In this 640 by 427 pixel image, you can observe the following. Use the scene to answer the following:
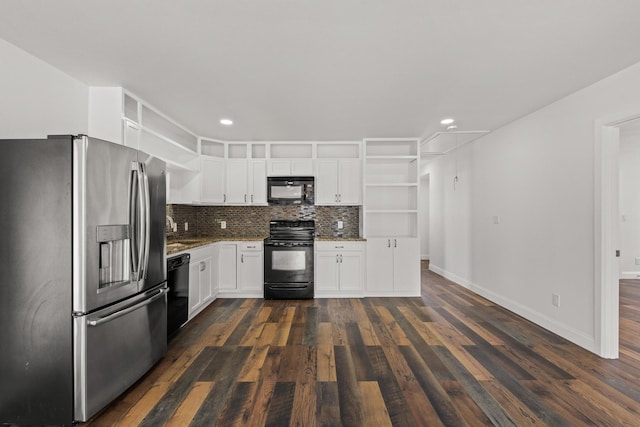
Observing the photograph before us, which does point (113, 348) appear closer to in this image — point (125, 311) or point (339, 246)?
point (125, 311)

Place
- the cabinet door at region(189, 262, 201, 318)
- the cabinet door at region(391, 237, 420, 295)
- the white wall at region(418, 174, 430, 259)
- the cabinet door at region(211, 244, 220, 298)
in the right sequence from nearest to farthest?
the cabinet door at region(189, 262, 201, 318) < the cabinet door at region(211, 244, 220, 298) < the cabinet door at region(391, 237, 420, 295) < the white wall at region(418, 174, 430, 259)

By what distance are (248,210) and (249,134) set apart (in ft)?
4.26

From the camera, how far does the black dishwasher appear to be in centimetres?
299

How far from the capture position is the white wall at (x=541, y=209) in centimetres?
281

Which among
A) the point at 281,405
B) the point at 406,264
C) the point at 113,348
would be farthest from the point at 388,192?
the point at 113,348

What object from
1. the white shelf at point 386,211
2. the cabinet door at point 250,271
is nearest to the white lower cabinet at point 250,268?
the cabinet door at point 250,271

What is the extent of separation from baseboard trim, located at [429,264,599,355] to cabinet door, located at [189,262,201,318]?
157 inches

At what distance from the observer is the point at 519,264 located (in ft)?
12.2

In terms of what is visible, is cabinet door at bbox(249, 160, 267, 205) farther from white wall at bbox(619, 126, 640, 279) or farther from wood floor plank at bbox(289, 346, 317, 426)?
white wall at bbox(619, 126, 640, 279)

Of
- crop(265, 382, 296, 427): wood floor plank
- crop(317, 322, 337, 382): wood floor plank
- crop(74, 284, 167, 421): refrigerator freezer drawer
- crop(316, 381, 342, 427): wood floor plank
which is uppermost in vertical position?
crop(74, 284, 167, 421): refrigerator freezer drawer

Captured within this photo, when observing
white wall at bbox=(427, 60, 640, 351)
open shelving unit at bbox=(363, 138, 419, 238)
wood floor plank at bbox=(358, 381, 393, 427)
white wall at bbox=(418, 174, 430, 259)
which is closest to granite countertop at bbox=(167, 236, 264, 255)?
open shelving unit at bbox=(363, 138, 419, 238)

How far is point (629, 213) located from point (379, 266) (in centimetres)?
528

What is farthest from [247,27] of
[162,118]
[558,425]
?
[558,425]

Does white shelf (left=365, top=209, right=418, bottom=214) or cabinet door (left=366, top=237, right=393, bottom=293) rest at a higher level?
white shelf (left=365, top=209, right=418, bottom=214)
